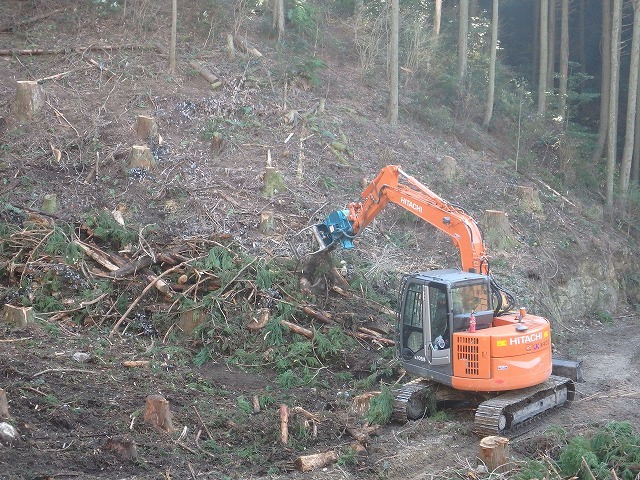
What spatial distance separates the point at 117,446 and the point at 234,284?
5309 mm

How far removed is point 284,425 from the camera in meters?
9.62

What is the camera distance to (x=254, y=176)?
16.6 m

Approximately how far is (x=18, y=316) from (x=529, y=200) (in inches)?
534

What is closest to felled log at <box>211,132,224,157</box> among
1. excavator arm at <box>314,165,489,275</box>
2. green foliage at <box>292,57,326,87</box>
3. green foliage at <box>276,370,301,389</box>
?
green foliage at <box>292,57,326,87</box>

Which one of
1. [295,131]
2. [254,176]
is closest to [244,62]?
[295,131]

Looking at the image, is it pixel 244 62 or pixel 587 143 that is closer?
pixel 244 62

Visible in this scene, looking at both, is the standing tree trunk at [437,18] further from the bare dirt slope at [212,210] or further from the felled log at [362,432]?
the felled log at [362,432]

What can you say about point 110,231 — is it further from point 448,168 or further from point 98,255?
point 448,168

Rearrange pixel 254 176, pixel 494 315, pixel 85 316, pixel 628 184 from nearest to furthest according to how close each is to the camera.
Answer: pixel 494 315 < pixel 85 316 < pixel 254 176 < pixel 628 184

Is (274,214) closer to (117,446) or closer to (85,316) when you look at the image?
(85,316)

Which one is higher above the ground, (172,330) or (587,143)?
(587,143)

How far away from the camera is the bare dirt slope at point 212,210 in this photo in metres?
8.94

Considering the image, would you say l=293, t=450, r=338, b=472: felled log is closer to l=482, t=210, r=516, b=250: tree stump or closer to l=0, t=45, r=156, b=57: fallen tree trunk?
l=482, t=210, r=516, b=250: tree stump

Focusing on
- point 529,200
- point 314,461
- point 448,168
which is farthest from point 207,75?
point 314,461
